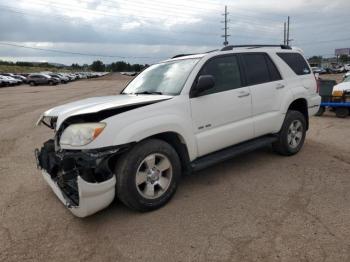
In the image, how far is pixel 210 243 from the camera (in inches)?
119

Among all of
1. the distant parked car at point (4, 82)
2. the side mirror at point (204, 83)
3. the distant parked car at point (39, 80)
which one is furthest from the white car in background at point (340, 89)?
the distant parked car at point (39, 80)

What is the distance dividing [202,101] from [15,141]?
559 cm

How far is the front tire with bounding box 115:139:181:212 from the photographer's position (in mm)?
3395

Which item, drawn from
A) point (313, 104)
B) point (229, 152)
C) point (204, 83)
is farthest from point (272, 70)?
point (204, 83)

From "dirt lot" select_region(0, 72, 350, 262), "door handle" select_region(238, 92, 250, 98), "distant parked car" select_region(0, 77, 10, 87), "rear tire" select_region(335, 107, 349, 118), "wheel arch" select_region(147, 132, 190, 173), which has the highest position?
"door handle" select_region(238, 92, 250, 98)

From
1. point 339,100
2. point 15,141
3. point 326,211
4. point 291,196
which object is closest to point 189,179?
point 291,196

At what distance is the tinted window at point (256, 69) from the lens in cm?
475

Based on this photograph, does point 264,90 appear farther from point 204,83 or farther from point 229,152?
point 204,83

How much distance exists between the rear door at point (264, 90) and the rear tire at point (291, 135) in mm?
216

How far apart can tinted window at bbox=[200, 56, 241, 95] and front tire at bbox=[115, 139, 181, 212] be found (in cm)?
100

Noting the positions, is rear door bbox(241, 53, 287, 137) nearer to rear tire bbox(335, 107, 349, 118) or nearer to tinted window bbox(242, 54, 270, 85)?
tinted window bbox(242, 54, 270, 85)

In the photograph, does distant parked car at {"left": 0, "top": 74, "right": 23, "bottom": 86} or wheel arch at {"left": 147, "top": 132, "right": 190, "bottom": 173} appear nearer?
wheel arch at {"left": 147, "top": 132, "right": 190, "bottom": 173}

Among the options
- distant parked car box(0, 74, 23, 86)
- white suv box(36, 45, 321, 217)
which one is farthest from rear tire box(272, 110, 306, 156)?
distant parked car box(0, 74, 23, 86)

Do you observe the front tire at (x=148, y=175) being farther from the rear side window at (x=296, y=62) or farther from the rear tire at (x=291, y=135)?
the rear side window at (x=296, y=62)
